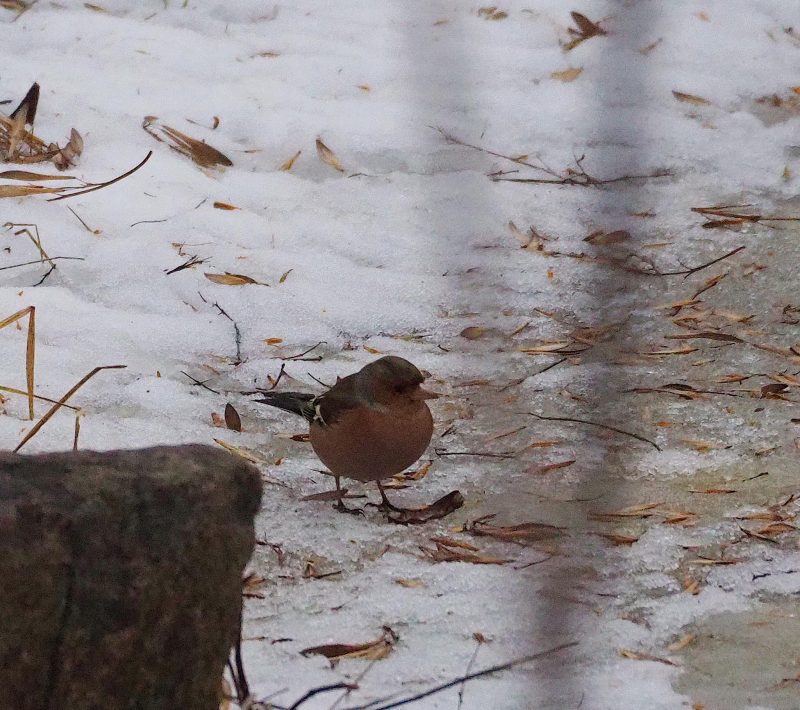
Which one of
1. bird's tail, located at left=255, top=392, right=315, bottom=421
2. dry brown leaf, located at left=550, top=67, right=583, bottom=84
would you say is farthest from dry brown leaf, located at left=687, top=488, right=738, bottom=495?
dry brown leaf, located at left=550, top=67, right=583, bottom=84

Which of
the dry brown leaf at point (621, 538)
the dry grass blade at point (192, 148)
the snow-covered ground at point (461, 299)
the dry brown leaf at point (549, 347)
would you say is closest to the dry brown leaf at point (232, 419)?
the snow-covered ground at point (461, 299)

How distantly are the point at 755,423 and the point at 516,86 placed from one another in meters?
2.57

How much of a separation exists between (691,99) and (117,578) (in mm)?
4685

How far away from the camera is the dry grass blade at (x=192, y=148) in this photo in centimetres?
513

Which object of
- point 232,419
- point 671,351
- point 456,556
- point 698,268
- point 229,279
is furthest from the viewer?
point 698,268

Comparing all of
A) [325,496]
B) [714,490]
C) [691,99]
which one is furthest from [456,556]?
[691,99]

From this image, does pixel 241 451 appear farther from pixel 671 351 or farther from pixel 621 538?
pixel 671 351

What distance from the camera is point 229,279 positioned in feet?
14.4

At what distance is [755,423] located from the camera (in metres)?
3.68

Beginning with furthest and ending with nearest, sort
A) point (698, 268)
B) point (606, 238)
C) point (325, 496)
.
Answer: point (606, 238), point (698, 268), point (325, 496)

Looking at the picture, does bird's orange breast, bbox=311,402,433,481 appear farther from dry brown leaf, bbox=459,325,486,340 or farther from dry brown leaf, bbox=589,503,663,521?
dry brown leaf, bbox=459,325,486,340

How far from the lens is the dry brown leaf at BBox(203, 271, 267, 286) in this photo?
438cm

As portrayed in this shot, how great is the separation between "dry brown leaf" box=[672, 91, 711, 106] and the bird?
9.07 feet

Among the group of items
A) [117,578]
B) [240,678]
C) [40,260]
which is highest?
[117,578]
